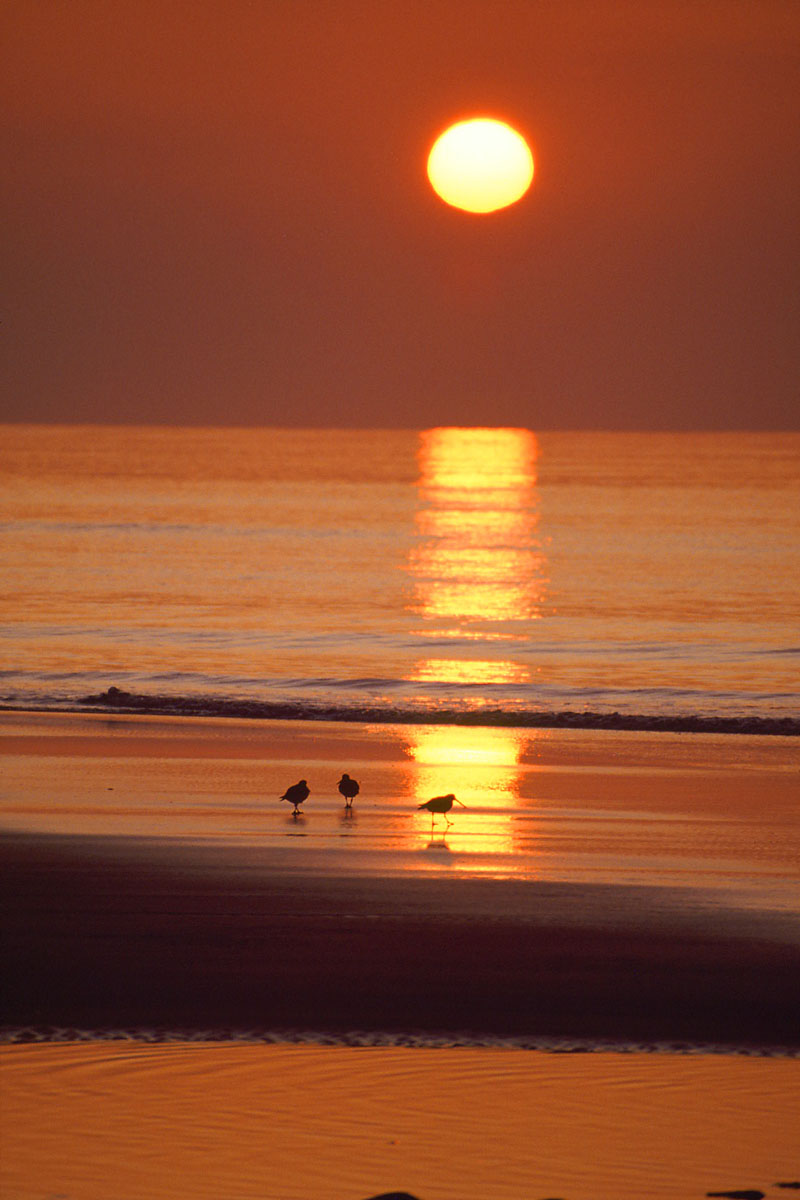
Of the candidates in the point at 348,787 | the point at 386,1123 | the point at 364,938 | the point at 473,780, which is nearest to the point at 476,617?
the point at 473,780

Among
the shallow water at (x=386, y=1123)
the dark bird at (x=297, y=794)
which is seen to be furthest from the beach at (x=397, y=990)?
the dark bird at (x=297, y=794)

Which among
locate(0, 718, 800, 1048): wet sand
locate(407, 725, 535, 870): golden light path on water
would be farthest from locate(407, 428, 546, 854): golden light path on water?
locate(0, 718, 800, 1048): wet sand

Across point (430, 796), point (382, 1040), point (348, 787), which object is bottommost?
point (382, 1040)

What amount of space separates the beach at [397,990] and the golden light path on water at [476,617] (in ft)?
0.95

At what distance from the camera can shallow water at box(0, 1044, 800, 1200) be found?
641 cm

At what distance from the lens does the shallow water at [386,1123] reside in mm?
6410

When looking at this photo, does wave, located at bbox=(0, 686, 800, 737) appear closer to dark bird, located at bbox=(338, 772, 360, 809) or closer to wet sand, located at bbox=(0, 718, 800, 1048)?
wet sand, located at bbox=(0, 718, 800, 1048)

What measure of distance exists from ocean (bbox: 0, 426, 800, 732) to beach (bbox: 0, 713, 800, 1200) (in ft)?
32.9

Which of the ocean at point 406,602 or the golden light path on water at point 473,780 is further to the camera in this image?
the ocean at point 406,602

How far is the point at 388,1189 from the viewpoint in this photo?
6.34m

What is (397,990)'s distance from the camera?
8.85 metres

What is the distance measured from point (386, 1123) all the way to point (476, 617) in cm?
3327

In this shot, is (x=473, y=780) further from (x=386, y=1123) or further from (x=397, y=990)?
(x=386, y=1123)

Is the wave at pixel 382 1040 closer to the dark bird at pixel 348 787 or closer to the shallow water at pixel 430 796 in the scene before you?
the shallow water at pixel 430 796
